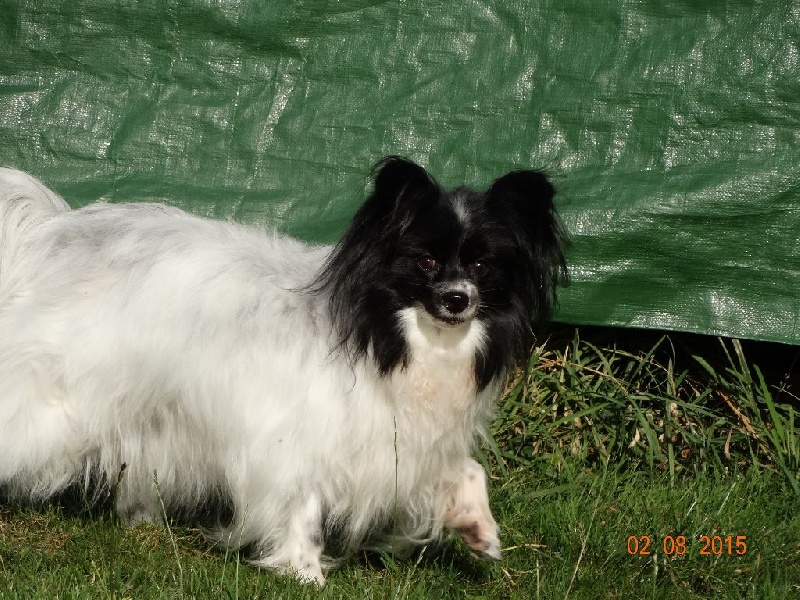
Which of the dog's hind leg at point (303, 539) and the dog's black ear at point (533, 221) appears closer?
the dog's black ear at point (533, 221)

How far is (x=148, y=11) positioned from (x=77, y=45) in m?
0.35

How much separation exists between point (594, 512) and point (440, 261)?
1.36 m

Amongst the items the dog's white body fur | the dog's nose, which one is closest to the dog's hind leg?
the dog's white body fur

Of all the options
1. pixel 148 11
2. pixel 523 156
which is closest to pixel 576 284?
pixel 523 156

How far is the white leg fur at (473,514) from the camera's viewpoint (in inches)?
159

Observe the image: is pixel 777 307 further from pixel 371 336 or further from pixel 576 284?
pixel 371 336

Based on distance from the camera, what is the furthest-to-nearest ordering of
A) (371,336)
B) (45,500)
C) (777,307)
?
(777,307) < (45,500) < (371,336)

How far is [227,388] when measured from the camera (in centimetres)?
398

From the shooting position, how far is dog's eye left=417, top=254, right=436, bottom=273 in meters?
3.77

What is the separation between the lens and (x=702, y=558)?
4254 mm

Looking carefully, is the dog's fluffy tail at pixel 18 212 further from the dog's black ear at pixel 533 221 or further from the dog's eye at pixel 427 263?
the dog's black ear at pixel 533 221

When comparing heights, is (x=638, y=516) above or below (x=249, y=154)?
below

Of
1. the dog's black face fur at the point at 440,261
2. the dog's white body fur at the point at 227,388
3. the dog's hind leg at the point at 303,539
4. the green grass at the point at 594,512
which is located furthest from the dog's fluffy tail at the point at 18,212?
the dog's hind leg at the point at 303,539
